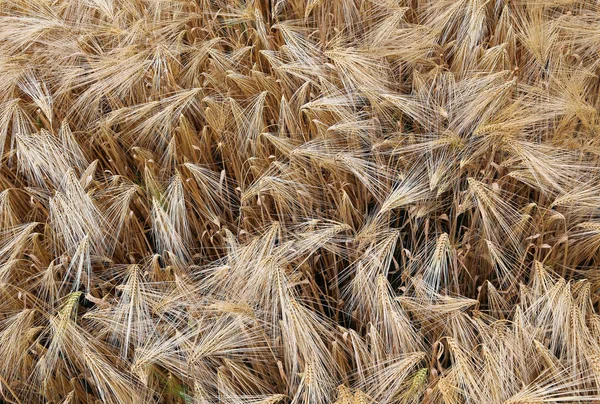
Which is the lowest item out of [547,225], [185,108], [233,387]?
[233,387]

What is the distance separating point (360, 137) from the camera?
3.30 feet

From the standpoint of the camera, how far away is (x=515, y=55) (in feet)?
3.62

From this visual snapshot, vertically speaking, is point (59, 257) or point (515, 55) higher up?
point (515, 55)

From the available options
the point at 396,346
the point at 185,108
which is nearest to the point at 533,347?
the point at 396,346

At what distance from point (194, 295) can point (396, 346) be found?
9.8 inches

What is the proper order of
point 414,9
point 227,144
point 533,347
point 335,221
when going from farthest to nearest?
point 414,9, point 227,144, point 335,221, point 533,347

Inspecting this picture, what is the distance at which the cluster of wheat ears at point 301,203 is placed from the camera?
0.82m

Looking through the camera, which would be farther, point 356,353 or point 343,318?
point 343,318

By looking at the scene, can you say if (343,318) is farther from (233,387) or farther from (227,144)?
(227,144)

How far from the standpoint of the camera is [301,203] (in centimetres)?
95

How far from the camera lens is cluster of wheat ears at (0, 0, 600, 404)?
0.82 m

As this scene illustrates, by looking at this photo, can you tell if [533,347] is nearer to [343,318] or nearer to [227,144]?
[343,318]

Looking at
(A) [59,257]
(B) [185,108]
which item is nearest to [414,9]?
(B) [185,108]

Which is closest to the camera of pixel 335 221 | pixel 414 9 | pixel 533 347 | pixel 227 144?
pixel 533 347
